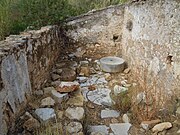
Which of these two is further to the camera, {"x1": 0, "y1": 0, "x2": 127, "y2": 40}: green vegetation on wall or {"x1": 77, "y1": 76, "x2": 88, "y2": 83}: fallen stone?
{"x1": 0, "y1": 0, "x2": 127, "y2": 40}: green vegetation on wall

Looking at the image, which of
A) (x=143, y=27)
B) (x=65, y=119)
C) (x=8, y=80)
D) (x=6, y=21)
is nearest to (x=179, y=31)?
(x=143, y=27)

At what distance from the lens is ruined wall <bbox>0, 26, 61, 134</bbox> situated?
333 cm

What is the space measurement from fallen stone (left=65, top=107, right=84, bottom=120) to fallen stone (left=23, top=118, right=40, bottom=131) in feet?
1.77

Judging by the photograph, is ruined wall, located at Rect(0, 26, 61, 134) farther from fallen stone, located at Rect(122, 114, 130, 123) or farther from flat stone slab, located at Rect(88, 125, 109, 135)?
fallen stone, located at Rect(122, 114, 130, 123)

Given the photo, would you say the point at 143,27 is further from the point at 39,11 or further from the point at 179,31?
the point at 39,11

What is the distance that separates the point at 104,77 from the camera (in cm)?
580

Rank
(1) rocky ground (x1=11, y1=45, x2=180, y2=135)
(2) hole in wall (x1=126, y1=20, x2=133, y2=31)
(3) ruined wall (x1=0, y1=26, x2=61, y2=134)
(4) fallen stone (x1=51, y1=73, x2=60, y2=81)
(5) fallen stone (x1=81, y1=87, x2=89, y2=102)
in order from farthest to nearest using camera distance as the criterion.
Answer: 1. (2) hole in wall (x1=126, y1=20, x2=133, y2=31)
2. (4) fallen stone (x1=51, y1=73, x2=60, y2=81)
3. (5) fallen stone (x1=81, y1=87, x2=89, y2=102)
4. (1) rocky ground (x1=11, y1=45, x2=180, y2=135)
5. (3) ruined wall (x1=0, y1=26, x2=61, y2=134)

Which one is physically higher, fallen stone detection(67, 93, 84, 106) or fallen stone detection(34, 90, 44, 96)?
fallen stone detection(34, 90, 44, 96)

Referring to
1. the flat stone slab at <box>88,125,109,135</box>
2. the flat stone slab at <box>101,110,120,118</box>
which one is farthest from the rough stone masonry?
the flat stone slab at <box>88,125,109,135</box>

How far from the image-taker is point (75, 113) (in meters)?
4.15

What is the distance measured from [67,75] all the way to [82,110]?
137cm

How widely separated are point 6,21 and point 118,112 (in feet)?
9.64

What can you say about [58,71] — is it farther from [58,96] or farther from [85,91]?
[58,96]

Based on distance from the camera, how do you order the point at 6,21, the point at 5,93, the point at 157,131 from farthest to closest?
the point at 6,21, the point at 157,131, the point at 5,93
